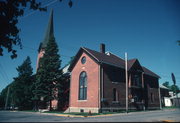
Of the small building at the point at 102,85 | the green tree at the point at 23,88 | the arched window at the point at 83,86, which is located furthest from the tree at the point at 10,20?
the green tree at the point at 23,88

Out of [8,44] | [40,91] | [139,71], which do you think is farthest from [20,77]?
[8,44]

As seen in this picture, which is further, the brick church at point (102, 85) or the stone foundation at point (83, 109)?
the brick church at point (102, 85)

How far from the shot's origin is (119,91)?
28.0 m

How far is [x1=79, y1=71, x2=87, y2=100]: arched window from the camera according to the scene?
27517mm

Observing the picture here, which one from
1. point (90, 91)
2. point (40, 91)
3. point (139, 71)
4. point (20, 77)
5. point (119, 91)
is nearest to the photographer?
point (90, 91)

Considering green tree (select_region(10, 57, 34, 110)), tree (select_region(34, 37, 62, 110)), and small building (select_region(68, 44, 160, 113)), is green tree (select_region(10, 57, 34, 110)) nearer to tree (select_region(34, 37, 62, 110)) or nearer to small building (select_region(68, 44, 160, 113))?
tree (select_region(34, 37, 62, 110))

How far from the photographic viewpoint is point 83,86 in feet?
92.5

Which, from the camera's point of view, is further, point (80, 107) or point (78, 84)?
point (78, 84)

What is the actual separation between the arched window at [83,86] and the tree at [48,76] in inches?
212

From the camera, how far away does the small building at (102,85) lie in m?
25.3

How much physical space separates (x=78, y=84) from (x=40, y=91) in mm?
7505

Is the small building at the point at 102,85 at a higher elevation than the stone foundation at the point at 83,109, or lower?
higher

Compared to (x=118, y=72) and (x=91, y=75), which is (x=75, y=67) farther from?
(x=118, y=72)

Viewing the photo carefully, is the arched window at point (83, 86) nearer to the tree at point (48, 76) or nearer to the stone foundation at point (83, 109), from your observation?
the stone foundation at point (83, 109)
